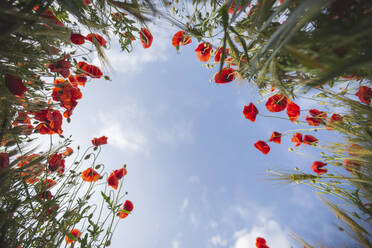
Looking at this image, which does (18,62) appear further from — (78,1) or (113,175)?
(113,175)

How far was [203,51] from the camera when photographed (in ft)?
4.53

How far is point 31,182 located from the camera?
1.06 m

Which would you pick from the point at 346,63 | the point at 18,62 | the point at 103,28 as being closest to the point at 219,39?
the point at 103,28

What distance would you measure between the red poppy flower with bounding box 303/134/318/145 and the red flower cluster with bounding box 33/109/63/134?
207 cm

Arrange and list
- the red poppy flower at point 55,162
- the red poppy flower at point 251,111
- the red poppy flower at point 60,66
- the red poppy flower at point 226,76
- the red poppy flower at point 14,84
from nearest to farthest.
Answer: the red poppy flower at point 14,84 → the red poppy flower at point 60,66 → the red poppy flower at point 55,162 → the red poppy flower at point 226,76 → the red poppy flower at point 251,111

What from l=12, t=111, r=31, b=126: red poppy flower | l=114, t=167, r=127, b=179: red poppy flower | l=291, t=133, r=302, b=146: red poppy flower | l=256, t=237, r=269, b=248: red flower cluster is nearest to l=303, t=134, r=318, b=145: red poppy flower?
l=291, t=133, r=302, b=146: red poppy flower

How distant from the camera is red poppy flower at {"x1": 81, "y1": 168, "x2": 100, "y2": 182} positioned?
4.11 ft

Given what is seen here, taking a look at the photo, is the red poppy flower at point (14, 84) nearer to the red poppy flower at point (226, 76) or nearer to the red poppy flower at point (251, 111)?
the red poppy flower at point (226, 76)

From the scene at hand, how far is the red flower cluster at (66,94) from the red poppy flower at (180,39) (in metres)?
0.94

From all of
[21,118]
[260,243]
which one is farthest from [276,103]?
[21,118]

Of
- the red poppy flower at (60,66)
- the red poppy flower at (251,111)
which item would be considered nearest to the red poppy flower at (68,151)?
the red poppy flower at (60,66)

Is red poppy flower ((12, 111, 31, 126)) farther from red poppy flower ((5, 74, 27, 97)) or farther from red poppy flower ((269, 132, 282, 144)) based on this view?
red poppy flower ((269, 132, 282, 144))

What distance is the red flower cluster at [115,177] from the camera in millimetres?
1326

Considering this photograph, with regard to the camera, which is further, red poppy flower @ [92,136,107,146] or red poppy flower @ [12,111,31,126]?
red poppy flower @ [92,136,107,146]
